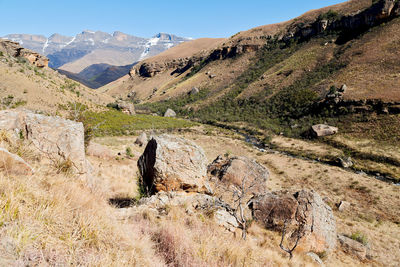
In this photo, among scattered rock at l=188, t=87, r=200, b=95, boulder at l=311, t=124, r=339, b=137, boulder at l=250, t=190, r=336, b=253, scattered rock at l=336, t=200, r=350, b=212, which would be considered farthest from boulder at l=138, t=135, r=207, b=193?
scattered rock at l=188, t=87, r=200, b=95

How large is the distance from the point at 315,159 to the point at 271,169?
7.56 m

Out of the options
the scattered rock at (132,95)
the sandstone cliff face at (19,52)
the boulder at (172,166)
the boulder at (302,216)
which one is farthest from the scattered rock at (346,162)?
the scattered rock at (132,95)

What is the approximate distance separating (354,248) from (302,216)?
2.82 metres

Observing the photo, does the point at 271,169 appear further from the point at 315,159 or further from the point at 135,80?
the point at 135,80

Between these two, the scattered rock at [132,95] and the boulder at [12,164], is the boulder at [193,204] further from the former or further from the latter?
the scattered rock at [132,95]

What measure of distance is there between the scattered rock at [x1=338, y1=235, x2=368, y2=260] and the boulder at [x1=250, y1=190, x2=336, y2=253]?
26.7 inches

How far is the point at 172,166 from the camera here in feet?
22.9

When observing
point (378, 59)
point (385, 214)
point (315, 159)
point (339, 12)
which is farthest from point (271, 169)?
point (339, 12)

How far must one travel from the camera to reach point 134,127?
120ft

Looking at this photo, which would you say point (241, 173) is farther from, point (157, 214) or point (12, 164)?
point (12, 164)

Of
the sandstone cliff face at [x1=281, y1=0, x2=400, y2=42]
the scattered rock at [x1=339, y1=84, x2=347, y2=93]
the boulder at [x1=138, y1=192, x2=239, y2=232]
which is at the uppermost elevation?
the sandstone cliff face at [x1=281, y1=0, x2=400, y2=42]

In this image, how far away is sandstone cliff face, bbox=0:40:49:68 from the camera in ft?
147

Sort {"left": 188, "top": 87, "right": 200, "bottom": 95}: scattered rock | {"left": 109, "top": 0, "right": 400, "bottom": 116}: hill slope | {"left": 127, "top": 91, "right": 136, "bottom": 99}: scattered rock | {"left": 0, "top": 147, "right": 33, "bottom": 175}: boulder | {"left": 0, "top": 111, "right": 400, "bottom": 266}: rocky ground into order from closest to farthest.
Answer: {"left": 0, "top": 111, "right": 400, "bottom": 266}: rocky ground
{"left": 0, "top": 147, "right": 33, "bottom": 175}: boulder
{"left": 109, "top": 0, "right": 400, "bottom": 116}: hill slope
{"left": 188, "top": 87, "right": 200, "bottom": 95}: scattered rock
{"left": 127, "top": 91, "right": 136, "bottom": 99}: scattered rock

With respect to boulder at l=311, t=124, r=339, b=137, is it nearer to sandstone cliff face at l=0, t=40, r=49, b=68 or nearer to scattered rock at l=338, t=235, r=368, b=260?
scattered rock at l=338, t=235, r=368, b=260
